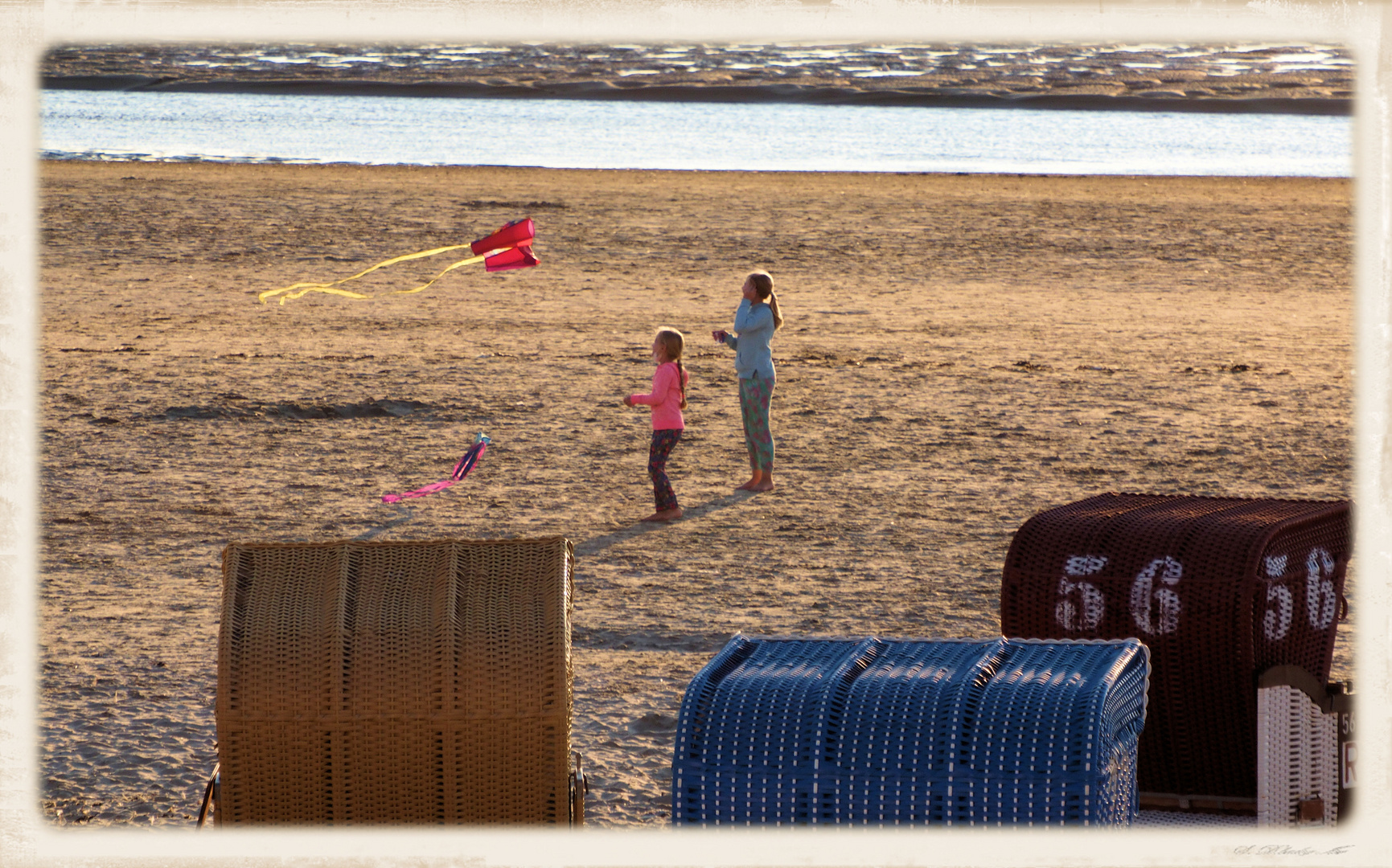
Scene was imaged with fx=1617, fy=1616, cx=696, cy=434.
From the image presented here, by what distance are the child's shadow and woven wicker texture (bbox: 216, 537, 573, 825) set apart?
416 centimetres

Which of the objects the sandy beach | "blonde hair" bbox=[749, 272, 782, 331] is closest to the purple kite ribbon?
the sandy beach

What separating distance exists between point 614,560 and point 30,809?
5014 mm

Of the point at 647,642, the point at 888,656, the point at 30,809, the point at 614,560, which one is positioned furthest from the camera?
the point at 614,560

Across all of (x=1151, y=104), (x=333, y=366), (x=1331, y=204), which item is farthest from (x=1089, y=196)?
(x=1151, y=104)

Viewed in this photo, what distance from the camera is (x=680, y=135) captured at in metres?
46.7

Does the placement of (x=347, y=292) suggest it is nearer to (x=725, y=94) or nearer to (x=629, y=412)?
(x=629, y=412)

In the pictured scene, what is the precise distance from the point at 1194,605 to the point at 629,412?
7.53 metres

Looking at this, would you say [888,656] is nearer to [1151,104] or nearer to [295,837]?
[295,837]

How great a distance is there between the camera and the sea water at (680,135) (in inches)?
1423

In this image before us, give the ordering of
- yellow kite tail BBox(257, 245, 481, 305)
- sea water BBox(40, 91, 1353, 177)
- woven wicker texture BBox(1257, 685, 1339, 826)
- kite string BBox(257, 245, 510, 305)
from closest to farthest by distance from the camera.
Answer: woven wicker texture BBox(1257, 685, 1339, 826) → yellow kite tail BBox(257, 245, 481, 305) → kite string BBox(257, 245, 510, 305) → sea water BBox(40, 91, 1353, 177)

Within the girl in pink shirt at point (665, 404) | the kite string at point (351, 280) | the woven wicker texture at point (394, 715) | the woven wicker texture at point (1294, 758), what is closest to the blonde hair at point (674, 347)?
the girl in pink shirt at point (665, 404)

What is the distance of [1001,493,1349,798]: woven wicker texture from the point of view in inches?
209

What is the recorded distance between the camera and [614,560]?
867 cm

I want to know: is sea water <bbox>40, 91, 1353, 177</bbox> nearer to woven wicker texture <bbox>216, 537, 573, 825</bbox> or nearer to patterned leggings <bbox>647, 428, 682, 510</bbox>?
patterned leggings <bbox>647, 428, 682, 510</bbox>
